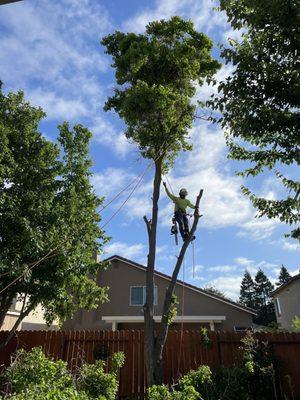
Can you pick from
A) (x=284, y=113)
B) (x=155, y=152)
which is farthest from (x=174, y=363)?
(x=284, y=113)

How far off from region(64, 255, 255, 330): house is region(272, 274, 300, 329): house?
17.1ft

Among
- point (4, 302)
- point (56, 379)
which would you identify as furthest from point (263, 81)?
point (4, 302)

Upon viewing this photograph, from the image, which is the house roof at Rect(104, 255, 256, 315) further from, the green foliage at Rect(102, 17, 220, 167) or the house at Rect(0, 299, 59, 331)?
the green foliage at Rect(102, 17, 220, 167)

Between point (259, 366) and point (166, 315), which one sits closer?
point (166, 315)

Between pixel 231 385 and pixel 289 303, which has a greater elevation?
pixel 289 303

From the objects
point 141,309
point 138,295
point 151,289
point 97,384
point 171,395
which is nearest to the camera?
point 171,395

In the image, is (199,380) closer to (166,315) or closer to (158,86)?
(166,315)

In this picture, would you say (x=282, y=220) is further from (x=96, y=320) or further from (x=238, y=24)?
(x=96, y=320)

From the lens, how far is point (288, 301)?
2605 centimetres

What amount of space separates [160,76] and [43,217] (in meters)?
4.81

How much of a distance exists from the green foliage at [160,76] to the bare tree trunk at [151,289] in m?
0.76

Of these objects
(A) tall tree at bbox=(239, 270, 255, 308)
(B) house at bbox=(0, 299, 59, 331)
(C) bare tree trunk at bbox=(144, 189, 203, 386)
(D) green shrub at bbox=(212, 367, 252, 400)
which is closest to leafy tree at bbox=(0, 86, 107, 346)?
(C) bare tree trunk at bbox=(144, 189, 203, 386)

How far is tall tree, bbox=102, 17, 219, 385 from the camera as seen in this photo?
832 centimetres

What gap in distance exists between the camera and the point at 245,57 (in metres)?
6.33
